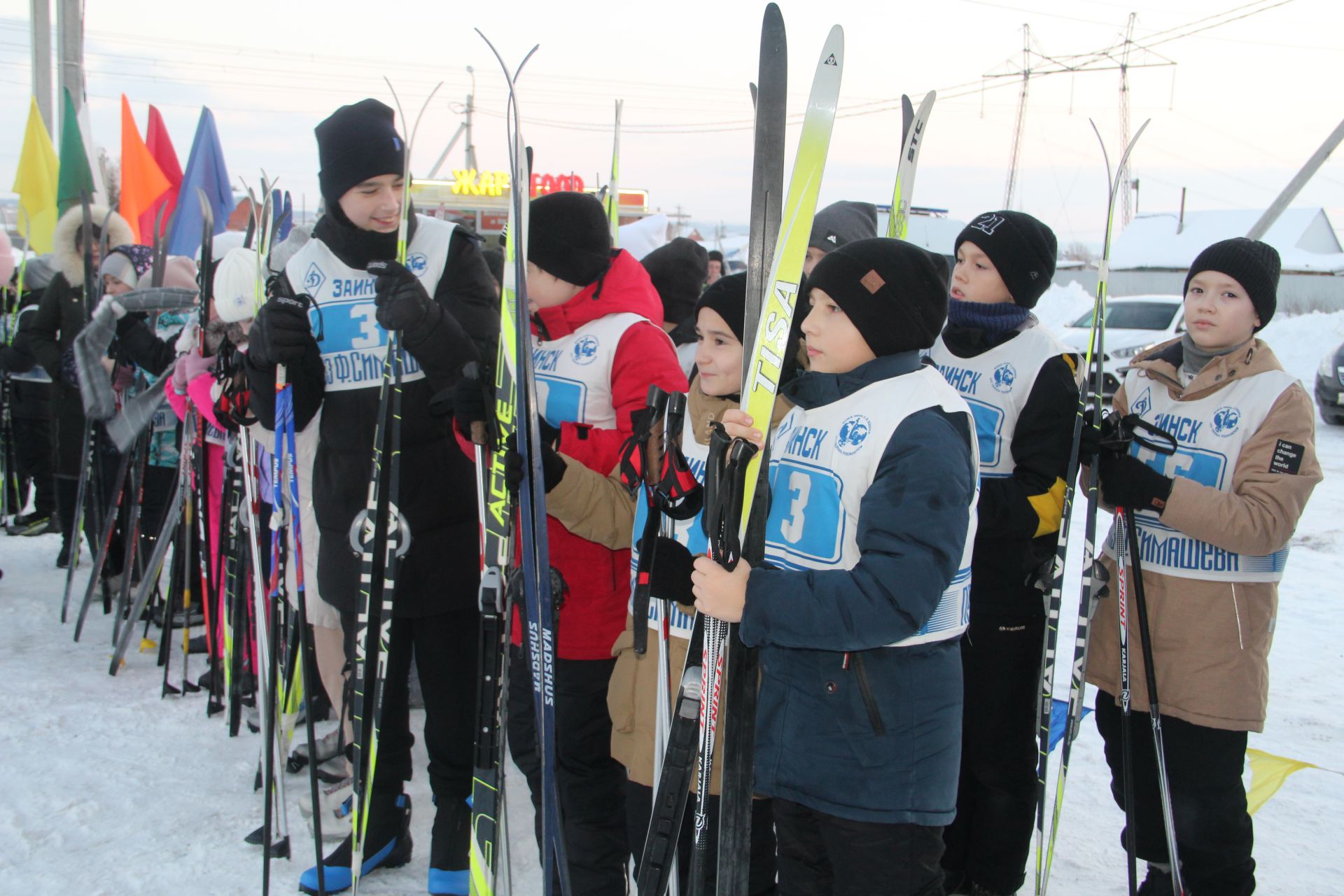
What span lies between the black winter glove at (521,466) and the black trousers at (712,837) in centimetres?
69

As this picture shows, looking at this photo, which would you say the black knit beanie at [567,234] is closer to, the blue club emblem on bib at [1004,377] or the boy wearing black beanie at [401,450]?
the boy wearing black beanie at [401,450]

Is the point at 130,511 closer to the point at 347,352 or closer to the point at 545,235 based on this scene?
the point at 347,352

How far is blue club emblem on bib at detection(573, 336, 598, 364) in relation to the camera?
2377 millimetres

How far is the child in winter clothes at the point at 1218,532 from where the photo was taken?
86.3 inches

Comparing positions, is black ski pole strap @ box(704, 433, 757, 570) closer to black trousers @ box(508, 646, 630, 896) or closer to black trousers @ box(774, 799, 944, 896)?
black trousers @ box(774, 799, 944, 896)

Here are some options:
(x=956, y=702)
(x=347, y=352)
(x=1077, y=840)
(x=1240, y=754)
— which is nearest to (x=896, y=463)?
(x=956, y=702)

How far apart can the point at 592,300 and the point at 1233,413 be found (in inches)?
62.5

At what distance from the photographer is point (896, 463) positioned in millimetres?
1572

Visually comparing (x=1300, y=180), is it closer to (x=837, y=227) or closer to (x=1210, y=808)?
(x=837, y=227)

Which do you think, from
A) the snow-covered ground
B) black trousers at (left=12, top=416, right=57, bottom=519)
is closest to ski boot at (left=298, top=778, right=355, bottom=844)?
the snow-covered ground

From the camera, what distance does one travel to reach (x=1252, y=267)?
2254 millimetres

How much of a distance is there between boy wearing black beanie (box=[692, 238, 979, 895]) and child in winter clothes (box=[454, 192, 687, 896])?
68cm

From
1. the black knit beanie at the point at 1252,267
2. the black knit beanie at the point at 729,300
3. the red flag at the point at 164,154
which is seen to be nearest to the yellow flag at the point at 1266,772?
the black knit beanie at the point at 1252,267

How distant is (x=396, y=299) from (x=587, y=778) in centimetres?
126
